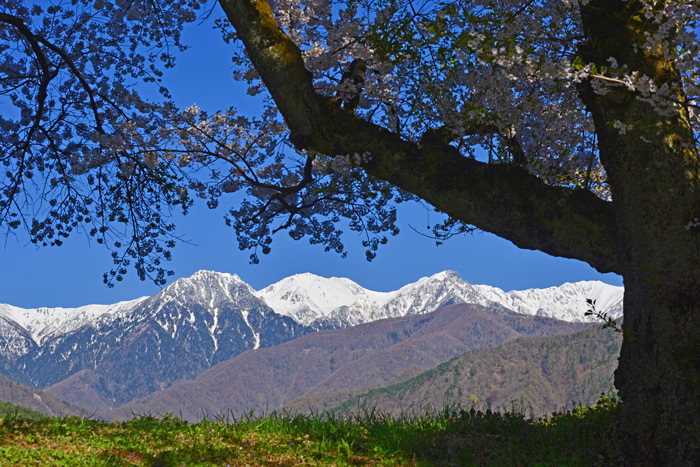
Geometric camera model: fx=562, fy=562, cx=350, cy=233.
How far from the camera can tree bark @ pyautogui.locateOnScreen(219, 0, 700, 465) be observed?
6652 millimetres

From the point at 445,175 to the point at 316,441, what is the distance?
4296 millimetres

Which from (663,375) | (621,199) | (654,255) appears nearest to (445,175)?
(621,199)

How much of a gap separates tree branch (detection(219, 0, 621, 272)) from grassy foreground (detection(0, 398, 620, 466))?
260cm

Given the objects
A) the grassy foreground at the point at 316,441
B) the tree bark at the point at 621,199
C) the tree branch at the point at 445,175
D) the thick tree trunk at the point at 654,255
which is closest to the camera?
the thick tree trunk at the point at 654,255

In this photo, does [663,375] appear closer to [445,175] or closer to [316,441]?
[445,175]

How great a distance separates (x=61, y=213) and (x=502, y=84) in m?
11.2

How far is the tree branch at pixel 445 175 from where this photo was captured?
7906mm

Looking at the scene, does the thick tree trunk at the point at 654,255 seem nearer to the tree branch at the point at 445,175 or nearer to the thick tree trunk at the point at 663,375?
the thick tree trunk at the point at 663,375

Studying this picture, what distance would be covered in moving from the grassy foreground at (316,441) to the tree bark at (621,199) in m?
1.04

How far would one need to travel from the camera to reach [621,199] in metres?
7.37

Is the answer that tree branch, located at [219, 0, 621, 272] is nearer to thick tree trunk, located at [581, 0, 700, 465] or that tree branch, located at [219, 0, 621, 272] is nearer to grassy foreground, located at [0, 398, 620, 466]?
thick tree trunk, located at [581, 0, 700, 465]

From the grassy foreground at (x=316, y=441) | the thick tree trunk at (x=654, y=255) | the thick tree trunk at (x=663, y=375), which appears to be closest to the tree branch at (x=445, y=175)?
the thick tree trunk at (x=654, y=255)

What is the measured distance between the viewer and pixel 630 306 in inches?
287

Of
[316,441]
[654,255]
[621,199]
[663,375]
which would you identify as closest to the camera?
[663,375]
